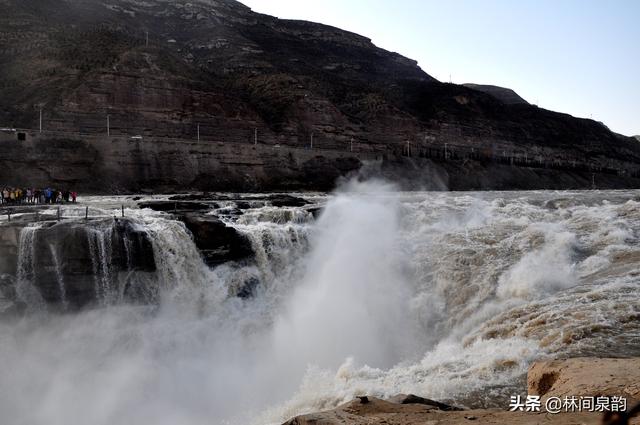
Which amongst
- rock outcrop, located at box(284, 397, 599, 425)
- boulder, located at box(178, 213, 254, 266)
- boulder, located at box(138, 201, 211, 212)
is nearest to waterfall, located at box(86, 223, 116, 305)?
boulder, located at box(178, 213, 254, 266)

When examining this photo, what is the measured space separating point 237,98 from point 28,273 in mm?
41783

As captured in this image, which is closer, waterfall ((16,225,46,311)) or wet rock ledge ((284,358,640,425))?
wet rock ledge ((284,358,640,425))

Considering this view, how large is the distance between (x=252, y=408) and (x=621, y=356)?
6865mm

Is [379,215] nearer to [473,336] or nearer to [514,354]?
[473,336]

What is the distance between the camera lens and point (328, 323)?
14523 mm

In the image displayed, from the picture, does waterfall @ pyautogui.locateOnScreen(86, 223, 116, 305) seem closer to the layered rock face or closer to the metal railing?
the layered rock face

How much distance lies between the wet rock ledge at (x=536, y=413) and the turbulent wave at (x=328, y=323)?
0.78m

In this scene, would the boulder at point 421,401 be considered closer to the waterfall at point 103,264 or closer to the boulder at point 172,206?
the waterfall at point 103,264

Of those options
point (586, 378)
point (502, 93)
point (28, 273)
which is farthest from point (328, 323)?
point (502, 93)

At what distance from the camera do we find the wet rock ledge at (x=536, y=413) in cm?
561

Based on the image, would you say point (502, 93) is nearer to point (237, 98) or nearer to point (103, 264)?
point (237, 98)

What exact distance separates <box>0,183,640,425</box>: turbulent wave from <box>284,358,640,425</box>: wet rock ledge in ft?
2.55

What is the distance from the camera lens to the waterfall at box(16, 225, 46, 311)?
13.3 metres

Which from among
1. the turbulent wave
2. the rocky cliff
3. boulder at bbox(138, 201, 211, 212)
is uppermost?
the rocky cliff
